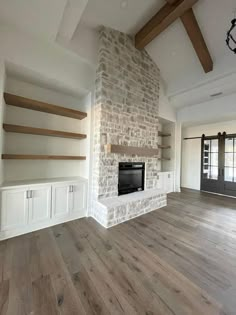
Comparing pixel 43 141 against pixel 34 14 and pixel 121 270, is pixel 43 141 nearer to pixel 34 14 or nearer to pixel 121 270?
pixel 34 14

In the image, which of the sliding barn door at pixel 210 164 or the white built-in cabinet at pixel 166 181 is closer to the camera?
the white built-in cabinet at pixel 166 181

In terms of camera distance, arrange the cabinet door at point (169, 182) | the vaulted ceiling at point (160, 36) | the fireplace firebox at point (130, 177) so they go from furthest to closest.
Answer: the cabinet door at point (169, 182) → the fireplace firebox at point (130, 177) → the vaulted ceiling at point (160, 36)

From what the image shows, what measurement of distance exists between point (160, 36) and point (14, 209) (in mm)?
5200

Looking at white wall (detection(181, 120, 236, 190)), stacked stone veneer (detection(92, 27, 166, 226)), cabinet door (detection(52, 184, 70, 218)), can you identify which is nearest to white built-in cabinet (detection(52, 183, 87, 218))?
cabinet door (detection(52, 184, 70, 218))

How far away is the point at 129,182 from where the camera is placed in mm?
3895

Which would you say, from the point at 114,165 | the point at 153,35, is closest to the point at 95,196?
the point at 114,165

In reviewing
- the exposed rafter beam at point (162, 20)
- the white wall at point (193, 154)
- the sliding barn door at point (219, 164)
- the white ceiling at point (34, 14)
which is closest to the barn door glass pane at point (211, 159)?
the sliding barn door at point (219, 164)

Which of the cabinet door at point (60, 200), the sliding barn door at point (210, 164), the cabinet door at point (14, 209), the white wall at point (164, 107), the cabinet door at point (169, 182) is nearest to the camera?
the cabinet door at point (14, 209)

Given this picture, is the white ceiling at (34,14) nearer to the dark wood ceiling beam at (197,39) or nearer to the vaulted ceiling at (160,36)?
the vaulted ceiling at (160,36)

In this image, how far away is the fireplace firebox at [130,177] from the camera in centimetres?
369

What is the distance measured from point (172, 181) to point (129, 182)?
2642mm

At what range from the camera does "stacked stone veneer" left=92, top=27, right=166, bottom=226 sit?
3266 millimetres

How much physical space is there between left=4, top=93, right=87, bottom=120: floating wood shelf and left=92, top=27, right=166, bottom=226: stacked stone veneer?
1.81 ft

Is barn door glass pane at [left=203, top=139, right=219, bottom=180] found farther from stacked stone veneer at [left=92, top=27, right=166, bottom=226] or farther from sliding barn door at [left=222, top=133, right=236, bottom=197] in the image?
stacked stone veneer at [left=92, top=27, right=166, bottom=226]
